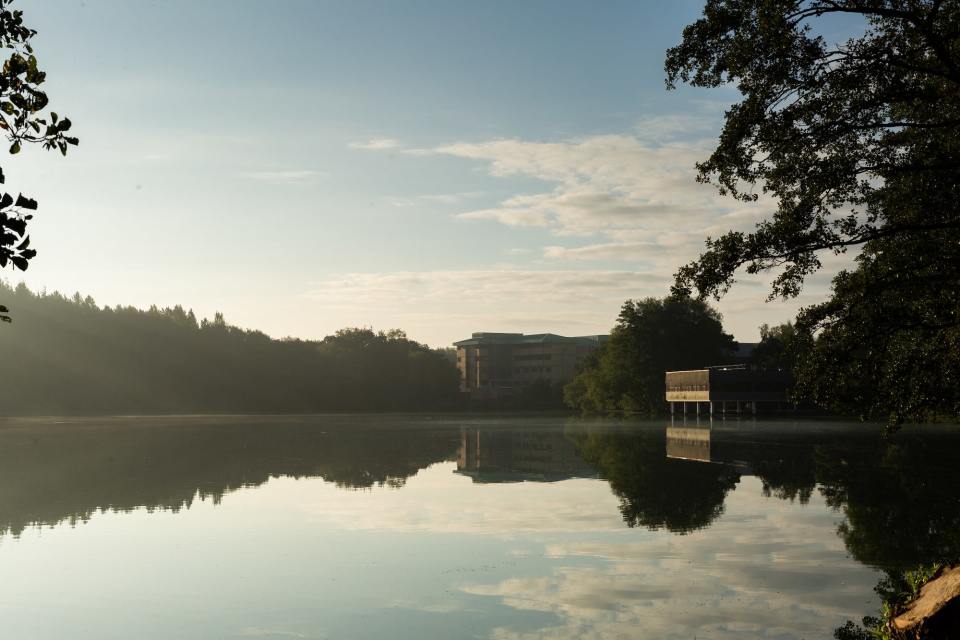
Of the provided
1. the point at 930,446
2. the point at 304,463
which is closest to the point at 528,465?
the point at 304,463

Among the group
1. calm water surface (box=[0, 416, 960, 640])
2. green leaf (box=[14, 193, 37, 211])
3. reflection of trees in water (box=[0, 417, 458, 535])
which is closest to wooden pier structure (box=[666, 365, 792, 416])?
reflection of trees in water (box=[0, 417, 458, 535])

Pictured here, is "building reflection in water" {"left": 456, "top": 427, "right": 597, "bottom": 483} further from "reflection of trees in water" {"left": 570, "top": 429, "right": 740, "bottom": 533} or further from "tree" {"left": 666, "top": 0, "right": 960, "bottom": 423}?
"tree" {"left": 666, "top": 0, "right": 960, "bottom": 423}

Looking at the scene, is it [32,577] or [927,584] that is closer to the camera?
[927,584]

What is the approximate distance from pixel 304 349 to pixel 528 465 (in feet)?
490

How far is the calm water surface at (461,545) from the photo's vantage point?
14.4 m

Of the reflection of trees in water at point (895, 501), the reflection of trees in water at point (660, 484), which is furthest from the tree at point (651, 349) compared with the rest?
the reflection of trees in water at point (895, 501)

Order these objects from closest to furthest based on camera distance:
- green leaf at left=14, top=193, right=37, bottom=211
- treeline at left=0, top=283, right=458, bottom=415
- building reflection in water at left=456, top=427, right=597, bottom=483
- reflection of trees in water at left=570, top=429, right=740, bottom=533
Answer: green leaf at left=14, top=193, right=37, bottom=211 < reflection of trees in water at left=570, top=429, right=740, bottom=533 < building reflection in water at left=456, top=427, right=597, bottom=483 < treeline at left=0, top=283, right=458, bottom=415

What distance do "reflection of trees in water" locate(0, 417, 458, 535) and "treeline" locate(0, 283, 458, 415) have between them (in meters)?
79.3

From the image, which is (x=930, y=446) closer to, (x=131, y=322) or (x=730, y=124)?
(x=730, y=124)

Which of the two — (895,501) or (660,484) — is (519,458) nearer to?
(660,484)

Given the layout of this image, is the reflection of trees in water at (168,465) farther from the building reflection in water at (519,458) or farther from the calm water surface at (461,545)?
the building reflection in water at (519,458)

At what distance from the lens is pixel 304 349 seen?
186m

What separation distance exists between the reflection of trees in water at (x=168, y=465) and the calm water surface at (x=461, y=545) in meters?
0.25

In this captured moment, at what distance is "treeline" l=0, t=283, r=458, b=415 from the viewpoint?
14225 centimetres
